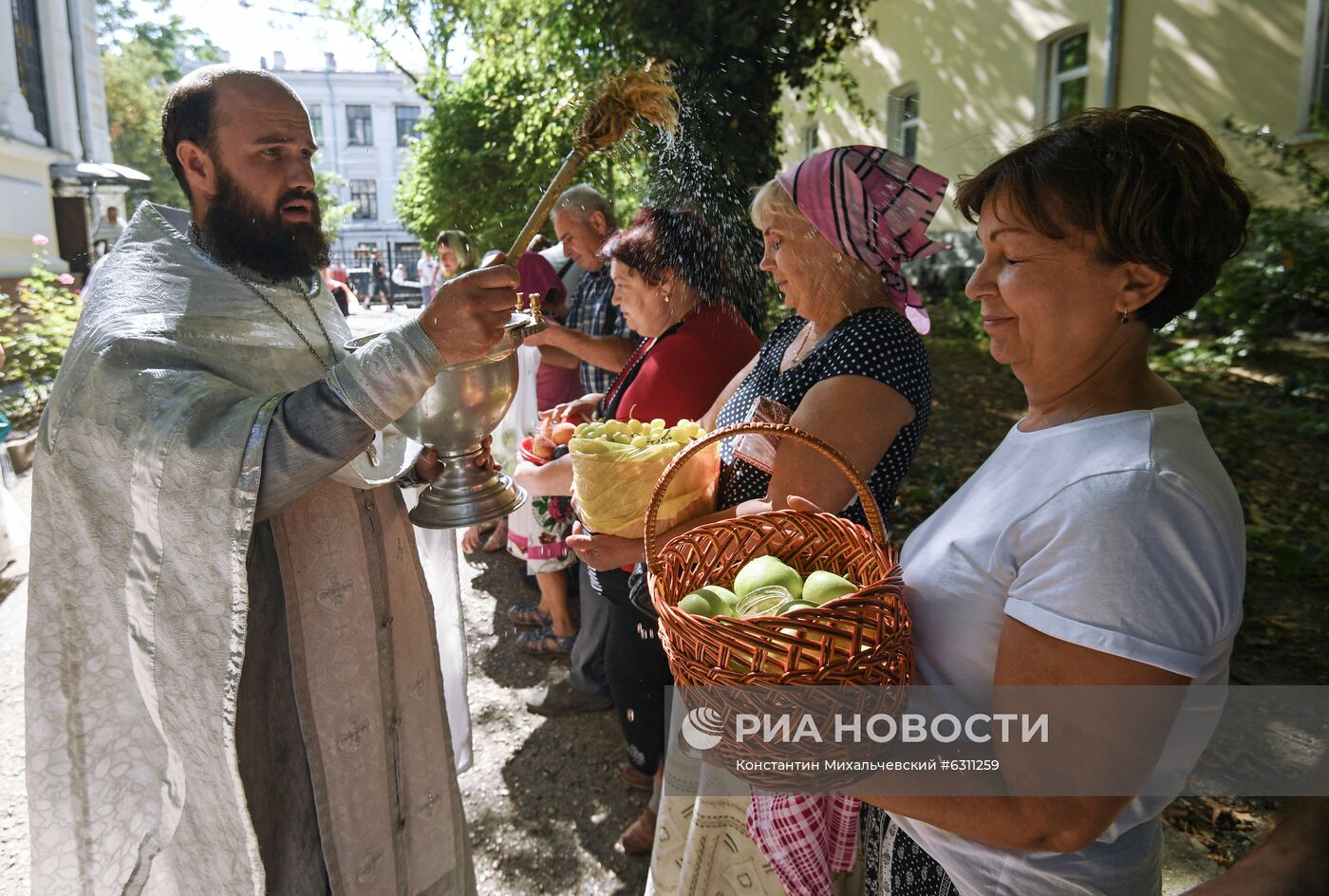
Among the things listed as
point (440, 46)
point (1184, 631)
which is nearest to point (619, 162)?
point (1184, 631)

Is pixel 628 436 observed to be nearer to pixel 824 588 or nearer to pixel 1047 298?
pixel 824 588

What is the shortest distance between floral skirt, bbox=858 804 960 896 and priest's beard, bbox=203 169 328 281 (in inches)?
73.8

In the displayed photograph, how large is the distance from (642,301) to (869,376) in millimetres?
1295

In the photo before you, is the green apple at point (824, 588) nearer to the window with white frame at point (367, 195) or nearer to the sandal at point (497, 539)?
the sandal at point (497, 539)

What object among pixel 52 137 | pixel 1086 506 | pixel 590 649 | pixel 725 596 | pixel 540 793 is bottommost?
pixel 540 793

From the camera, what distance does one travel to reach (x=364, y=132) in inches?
1955

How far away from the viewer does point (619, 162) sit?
305cm

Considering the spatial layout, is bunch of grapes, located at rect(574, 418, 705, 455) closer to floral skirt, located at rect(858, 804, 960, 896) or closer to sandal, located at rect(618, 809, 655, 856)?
floral skirt, located at rect(858, 804, 960, 896)

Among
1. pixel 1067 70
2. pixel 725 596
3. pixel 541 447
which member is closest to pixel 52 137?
pixel 1067 70

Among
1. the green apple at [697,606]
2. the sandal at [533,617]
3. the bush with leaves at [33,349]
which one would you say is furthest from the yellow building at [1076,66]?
the bush with leaves at [33,349]

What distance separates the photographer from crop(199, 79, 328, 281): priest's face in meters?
1.97

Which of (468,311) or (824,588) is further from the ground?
(468,311)

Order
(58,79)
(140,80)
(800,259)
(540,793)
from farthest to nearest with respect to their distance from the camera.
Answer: (140,80)
(58,79)
(540,793)
(800,259)

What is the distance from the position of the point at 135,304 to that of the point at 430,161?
30.9ft
